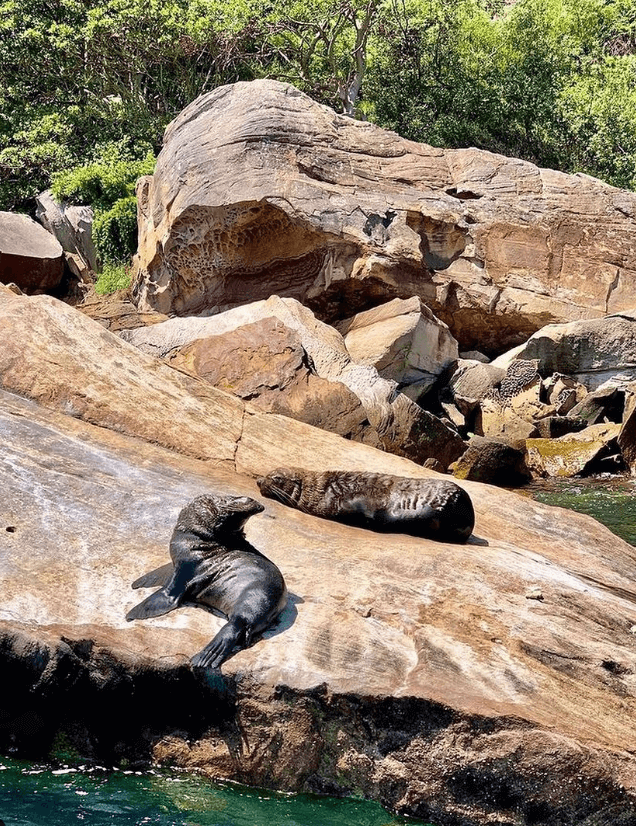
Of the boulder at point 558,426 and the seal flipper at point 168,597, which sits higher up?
the seal flipper at point 168,597

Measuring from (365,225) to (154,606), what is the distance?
15.6 metres

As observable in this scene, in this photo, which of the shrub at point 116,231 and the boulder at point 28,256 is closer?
the boulder at point 28,256

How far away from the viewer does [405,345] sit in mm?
17797

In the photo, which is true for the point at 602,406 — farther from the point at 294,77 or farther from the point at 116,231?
the point at 294,77

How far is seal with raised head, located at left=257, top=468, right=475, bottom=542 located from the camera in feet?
25.1

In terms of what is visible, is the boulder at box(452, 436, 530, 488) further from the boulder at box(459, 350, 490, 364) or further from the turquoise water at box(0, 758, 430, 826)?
the turquoise water at box(0, 758, 430, 826)

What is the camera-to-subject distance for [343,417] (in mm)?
13312

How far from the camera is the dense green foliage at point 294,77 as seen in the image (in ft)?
88.5

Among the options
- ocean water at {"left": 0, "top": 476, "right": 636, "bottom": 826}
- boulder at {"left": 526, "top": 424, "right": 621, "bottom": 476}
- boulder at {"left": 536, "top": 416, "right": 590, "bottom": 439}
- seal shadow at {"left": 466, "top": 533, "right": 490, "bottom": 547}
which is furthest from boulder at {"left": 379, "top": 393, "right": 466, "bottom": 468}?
ocean water at {"left": 0, "top": 476, "right": 636, "bottom": 826}

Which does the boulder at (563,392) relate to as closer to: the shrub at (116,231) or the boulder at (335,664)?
the boulder at (335,664)

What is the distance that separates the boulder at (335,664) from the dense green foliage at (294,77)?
69.1 feet

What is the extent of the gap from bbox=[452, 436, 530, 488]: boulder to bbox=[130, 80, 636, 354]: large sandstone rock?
6.57 meters

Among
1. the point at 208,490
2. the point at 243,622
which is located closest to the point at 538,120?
the point at 208,490

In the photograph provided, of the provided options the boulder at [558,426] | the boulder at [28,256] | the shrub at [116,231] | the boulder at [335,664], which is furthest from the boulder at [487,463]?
the shrub at [116,231]
